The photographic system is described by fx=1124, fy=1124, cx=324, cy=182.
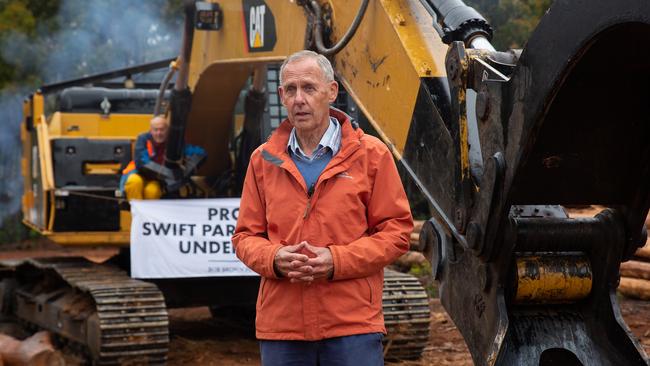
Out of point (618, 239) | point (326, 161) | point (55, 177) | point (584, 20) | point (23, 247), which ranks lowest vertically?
point (23, 247)

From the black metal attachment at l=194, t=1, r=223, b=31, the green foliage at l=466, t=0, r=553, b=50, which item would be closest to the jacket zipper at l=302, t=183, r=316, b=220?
the black metal attachment at l=194, t=1, r=223, b=31

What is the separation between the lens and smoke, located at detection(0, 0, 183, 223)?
1030 inches

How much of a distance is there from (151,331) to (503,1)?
1310 centimetres

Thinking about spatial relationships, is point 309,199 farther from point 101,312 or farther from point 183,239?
point 183,239

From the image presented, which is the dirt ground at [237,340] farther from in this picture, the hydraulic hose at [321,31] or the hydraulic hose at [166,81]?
the hydraulic hose at [321,31]

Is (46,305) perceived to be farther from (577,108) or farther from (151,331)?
(577,108)

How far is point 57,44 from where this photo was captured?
2739 centimetres

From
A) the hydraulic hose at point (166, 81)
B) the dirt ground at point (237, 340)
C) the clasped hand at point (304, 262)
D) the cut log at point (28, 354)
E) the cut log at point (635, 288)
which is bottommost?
the dirt ground at point (237, 340)

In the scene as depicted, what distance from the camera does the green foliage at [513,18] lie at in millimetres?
19656

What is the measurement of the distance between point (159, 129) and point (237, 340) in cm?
220

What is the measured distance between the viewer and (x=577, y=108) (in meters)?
3.96

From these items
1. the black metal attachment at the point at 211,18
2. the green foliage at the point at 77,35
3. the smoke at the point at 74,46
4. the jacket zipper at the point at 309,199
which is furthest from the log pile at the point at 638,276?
the green foliage at the point at 77,35

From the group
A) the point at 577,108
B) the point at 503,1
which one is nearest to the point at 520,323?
the point at 577,108

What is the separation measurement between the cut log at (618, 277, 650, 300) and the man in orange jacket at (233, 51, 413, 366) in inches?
281
